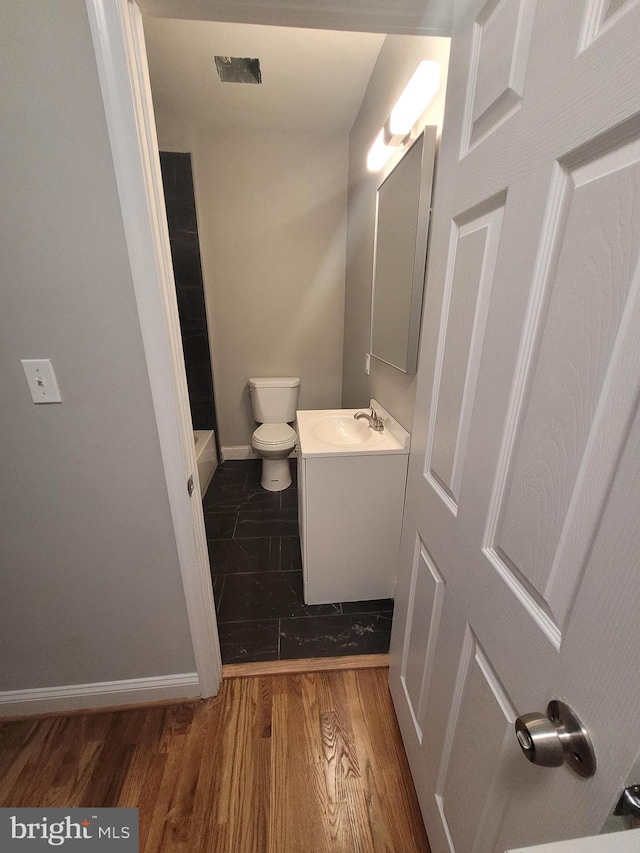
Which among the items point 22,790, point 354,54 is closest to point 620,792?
point 22,790

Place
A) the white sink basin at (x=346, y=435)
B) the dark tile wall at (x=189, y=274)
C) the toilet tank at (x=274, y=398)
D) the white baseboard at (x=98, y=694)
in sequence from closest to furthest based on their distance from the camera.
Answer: the white baseboard at (x=98, y=694) → the white sink basin at (x=346, y=435) → the dark tile wall at (x=189, y=274) → the toilet tank at (x=274, y=398)

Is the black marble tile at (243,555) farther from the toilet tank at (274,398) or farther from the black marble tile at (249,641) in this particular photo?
the toilet tank at (274,398)

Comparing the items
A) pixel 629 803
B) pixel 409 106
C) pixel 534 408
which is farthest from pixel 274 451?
pixel 629 803

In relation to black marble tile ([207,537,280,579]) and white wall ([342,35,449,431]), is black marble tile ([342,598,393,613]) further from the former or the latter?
white wall ([342,35,449,431])

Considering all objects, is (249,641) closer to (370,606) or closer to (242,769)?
(242,769)

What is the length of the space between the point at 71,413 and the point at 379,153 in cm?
170

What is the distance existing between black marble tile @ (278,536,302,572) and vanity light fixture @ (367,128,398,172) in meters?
2.08

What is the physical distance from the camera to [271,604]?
5.24 ft

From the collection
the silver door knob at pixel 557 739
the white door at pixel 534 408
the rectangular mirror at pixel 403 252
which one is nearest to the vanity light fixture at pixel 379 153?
the rectangular mirror at pixel 403 252

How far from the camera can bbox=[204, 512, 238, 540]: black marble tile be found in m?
2.06

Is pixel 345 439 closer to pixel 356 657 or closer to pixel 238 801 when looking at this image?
pixel 356 657

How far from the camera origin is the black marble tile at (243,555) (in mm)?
1803

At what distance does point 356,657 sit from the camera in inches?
53.7

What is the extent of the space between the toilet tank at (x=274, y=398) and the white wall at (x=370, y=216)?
1.47 feet
